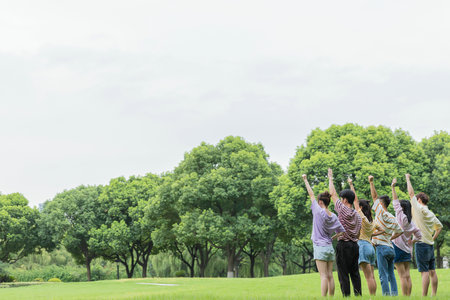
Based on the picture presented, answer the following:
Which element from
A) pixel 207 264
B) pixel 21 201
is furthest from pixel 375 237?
pixel 21 201

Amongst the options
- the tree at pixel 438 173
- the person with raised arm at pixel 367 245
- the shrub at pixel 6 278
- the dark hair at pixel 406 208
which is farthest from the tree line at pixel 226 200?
the person with raised arm at pixel 367 245

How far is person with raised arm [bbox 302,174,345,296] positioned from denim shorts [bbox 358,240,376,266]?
996mm

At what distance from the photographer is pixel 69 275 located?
57.4 meters

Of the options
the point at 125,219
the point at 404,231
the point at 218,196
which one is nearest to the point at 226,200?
the point at 218,196

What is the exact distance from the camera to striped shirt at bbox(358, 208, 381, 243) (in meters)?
10.6

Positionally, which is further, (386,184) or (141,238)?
(141,238)

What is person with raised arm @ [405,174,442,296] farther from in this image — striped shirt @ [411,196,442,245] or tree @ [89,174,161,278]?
tree @ [89,174,161,278]

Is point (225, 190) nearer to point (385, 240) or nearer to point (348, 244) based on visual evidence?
point (385, 240)

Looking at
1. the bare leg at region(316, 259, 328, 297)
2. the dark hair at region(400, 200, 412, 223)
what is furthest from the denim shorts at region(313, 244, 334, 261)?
the dark hair at region(400, 200, 412, 223)

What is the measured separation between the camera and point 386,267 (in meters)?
11.0

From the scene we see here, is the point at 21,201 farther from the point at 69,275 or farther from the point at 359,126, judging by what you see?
the point at 359,126

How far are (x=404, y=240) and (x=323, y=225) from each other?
2664 millimetres

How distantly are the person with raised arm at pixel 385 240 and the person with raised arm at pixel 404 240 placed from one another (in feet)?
0.90

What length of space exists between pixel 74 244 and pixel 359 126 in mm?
33158
